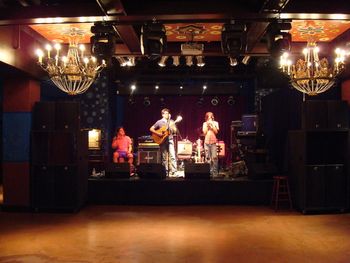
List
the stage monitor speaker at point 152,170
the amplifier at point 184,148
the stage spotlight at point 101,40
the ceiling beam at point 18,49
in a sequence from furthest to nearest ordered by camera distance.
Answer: the amplifier at point 184,148 < the stage monitor speaker at point 152,170 < the ceiling beam at point 18,49 < the stage spotlight at point 101,40

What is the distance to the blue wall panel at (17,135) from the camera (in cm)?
746

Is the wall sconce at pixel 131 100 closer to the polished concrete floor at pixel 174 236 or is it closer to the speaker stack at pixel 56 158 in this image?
the speaker stack at pixel 56 158

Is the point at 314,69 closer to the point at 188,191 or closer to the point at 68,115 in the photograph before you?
the point at 188,191

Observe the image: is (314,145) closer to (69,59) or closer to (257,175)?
(257,175)

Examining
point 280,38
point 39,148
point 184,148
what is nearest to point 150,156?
point 184,148

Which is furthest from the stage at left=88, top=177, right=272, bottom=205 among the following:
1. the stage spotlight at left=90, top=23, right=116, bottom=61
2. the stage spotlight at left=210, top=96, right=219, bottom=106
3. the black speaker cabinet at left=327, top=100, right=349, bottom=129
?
the stage spotlight at left=210, top=96, right=219, bottom=106

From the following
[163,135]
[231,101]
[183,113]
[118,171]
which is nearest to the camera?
[118,171]

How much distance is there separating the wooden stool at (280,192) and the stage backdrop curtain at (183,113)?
624cm

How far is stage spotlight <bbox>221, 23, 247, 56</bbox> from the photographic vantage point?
5242 mm

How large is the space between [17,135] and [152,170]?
2.80 m

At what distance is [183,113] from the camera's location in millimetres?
14562

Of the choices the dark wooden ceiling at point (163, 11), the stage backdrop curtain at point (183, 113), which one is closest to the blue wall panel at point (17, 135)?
the dark wooden ceiling at point (163, 11)

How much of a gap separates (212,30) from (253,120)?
445 cm

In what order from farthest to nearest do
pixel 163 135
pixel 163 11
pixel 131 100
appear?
1. pixel 131 100
2. pixel 163 135
3. pixel 163 11
